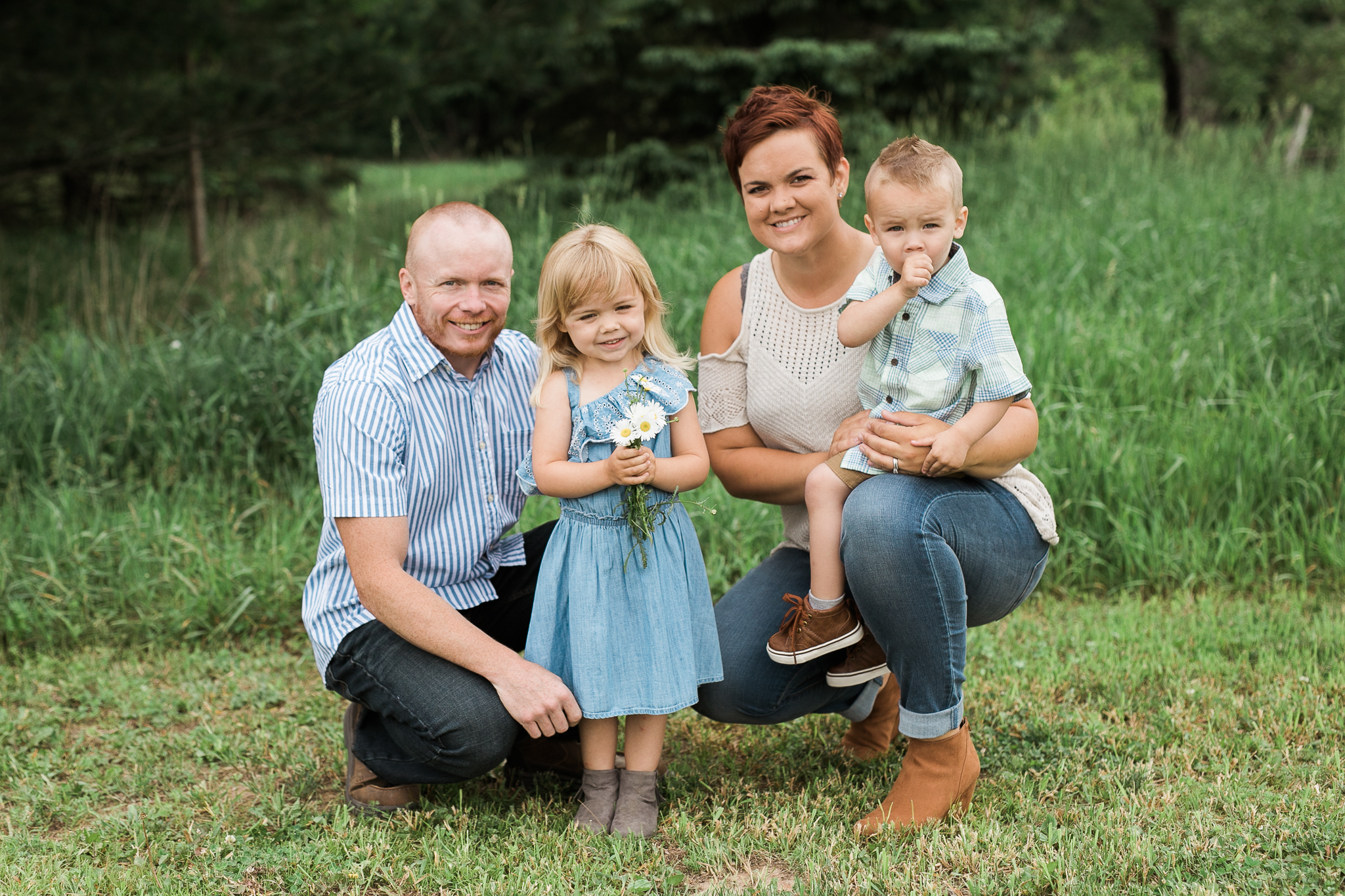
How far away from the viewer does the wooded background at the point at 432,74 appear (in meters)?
7.46

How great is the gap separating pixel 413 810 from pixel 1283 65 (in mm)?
15084

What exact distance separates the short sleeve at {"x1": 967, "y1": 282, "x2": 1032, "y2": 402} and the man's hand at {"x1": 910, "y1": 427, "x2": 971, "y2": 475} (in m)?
0.12

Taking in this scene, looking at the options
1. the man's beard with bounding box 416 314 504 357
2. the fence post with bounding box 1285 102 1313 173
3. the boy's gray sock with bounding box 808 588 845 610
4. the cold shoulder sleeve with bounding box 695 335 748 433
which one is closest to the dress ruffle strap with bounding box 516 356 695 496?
the man's beard with bounding box 416 314 504 357

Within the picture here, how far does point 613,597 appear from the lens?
7.85ft

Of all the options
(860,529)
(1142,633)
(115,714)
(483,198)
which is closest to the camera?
(860,529)

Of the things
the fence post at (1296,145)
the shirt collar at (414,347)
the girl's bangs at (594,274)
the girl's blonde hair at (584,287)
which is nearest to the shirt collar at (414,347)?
the shirt collar at (414,347)

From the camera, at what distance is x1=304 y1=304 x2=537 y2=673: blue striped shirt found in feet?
7.86

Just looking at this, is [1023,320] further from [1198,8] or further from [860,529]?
[1198,8]

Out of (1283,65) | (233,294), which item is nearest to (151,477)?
(233,294)

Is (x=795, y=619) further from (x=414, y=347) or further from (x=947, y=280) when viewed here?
(x=414, y=347)

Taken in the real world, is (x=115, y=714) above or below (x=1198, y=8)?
below

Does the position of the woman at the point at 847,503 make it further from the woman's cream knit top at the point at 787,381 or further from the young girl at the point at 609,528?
the young girl at the point at 609,528

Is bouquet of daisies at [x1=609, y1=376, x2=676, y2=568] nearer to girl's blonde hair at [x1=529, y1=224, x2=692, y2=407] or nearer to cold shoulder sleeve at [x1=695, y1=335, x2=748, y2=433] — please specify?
girl's blonde hair at [x1=529, y1=224, x2=692, y2=407]

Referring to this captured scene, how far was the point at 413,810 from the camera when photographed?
2.61 meters
